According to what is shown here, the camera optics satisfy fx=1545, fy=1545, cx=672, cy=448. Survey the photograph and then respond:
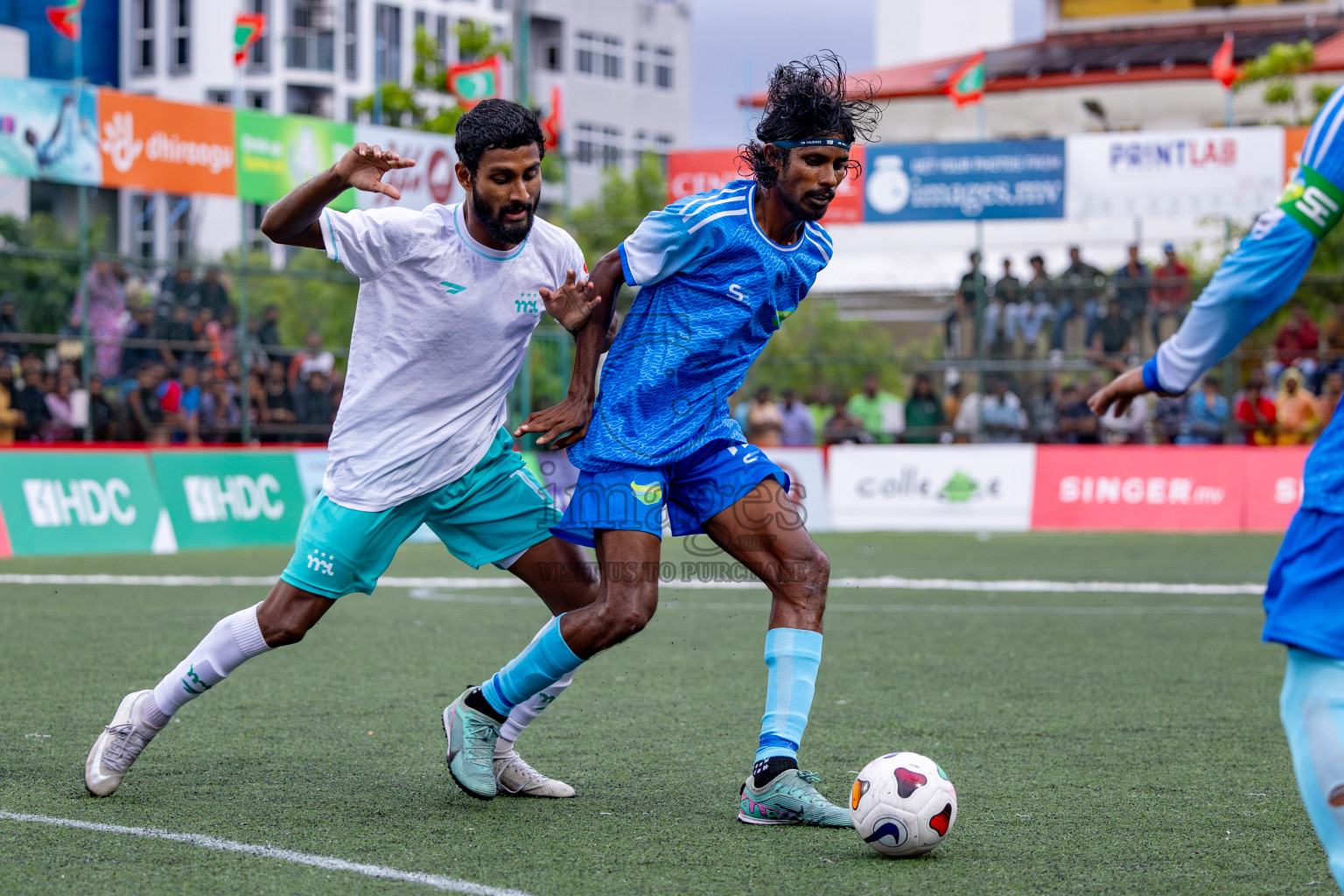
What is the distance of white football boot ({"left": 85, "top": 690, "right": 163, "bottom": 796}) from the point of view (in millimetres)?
4680

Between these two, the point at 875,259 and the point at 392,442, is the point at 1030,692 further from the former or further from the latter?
the point at 875,259

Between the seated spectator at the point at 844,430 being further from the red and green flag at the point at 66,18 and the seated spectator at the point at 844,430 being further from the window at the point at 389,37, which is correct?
the window at the point at 389,37

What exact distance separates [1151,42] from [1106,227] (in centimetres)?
1343

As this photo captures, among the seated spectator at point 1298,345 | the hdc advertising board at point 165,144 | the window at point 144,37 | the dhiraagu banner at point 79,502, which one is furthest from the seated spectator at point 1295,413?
the window at point 144,37

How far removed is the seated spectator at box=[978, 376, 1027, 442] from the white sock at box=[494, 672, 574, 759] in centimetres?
1579

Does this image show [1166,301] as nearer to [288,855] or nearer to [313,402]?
[313,402]

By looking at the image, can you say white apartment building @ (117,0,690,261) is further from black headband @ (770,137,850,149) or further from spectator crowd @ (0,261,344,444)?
black headband @ (770,137,850,149)

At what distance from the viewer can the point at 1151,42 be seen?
45.8 metres

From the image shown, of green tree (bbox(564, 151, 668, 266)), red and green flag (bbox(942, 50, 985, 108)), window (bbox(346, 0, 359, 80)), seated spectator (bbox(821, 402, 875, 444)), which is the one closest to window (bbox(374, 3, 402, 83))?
window (bbox(346, 0, 359, 80))

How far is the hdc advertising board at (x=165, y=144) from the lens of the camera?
15.6 metres

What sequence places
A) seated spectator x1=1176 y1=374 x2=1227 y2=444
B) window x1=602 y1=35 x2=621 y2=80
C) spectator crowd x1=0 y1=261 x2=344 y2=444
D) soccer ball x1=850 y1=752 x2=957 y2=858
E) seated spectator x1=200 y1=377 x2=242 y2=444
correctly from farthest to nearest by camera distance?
window x1=602 y1=35 x2=621 y2=80
seated spectator x1=1176 y1=374 x2=1227 y2=444
seated spectator x1=200 y1=377 x2=242 y2=444
spectator crowd x1=0 y1=261 x2=344 y2=444
soccer ball x1=850 y1=752 x2=957 y2=858

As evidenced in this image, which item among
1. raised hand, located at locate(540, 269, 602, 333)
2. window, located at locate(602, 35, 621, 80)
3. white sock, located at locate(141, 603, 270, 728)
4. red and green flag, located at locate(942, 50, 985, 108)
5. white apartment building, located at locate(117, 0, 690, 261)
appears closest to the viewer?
raised hand, located at locate(540, 269, 602, 333)

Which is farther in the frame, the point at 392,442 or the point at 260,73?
the point at 260,73

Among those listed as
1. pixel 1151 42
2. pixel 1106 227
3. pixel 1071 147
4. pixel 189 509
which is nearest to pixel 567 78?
Result: pixel 1151 42
